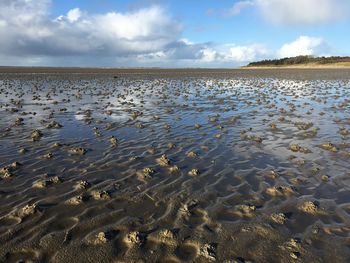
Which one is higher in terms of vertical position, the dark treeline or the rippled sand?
the rippled sand

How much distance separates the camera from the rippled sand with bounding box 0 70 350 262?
19.8ft

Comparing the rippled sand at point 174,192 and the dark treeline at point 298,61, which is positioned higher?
the rippled sand at point 174,192

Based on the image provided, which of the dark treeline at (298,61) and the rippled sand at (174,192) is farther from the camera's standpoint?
the dark treeline at (298,61)

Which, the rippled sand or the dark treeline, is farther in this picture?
the dark treeline

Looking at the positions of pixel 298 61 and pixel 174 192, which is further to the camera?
pixel 298 61

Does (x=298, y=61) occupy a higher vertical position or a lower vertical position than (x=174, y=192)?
Answer: lower

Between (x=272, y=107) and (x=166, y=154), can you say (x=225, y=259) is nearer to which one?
(x=166, y=154)

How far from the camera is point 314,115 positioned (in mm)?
19375

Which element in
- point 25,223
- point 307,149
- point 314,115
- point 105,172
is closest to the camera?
point 25,223

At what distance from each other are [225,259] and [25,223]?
13.3 feet

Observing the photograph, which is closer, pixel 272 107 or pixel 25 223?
pixel 25 223

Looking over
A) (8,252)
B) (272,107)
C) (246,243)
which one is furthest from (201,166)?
(272,107)

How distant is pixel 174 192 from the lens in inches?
332

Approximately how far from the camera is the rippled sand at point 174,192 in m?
6.03
